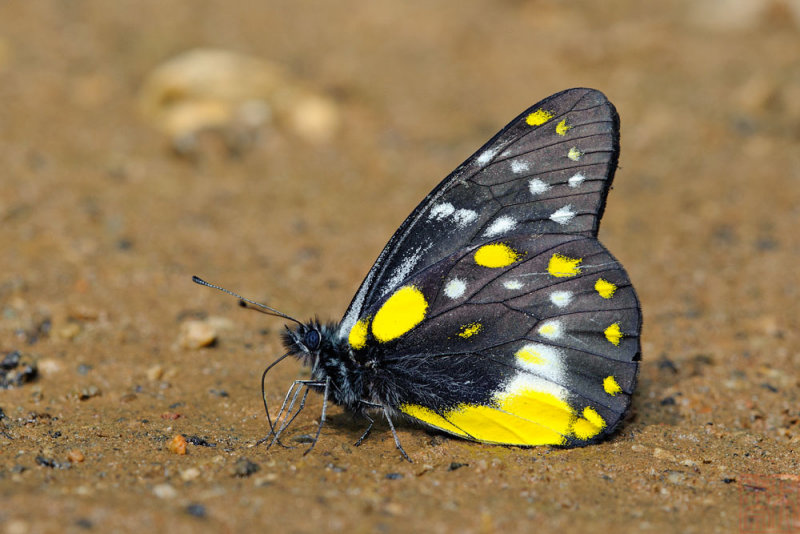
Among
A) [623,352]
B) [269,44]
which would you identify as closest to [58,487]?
[623,352]

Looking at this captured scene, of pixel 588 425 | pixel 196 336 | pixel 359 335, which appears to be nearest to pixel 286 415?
pixel 359 335

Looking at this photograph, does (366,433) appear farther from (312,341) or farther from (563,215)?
(563,215)

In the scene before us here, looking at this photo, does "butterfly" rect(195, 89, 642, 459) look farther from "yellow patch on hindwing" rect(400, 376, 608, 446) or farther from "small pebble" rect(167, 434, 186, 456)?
"small pebble" rect(167, 434, 186, 456)

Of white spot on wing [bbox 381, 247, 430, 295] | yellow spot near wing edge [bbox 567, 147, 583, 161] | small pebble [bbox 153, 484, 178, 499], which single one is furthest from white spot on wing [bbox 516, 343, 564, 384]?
small pebble [bbox 153, 484, 178, 499]

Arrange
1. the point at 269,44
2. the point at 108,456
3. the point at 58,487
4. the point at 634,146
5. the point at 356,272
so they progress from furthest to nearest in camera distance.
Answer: the point at 269,44, the point at 634,146, the point at 356,272, the point at 108,456, the point at 58,487

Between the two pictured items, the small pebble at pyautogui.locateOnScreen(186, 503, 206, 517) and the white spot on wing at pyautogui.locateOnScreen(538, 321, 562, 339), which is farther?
the white spot on wing at pyautogui.locateOnScreen(538, 321, 562, 339)

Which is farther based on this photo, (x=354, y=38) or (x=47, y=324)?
(x=354, y=38)

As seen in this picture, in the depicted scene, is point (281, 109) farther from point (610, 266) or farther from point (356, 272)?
point (610, 266)

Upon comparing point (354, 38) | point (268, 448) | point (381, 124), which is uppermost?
point (354, 38)
